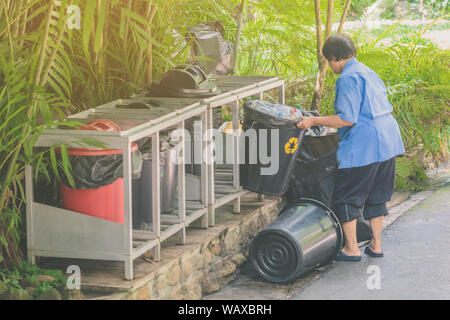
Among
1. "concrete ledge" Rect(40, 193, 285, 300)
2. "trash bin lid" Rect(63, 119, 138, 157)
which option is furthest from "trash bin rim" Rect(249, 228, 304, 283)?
"trash bin lid" Rect(63, 119, 138, 157)

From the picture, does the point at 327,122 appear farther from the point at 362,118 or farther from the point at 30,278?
the point at 30,278

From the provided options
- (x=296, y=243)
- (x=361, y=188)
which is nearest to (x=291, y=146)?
(x=361, y=188)

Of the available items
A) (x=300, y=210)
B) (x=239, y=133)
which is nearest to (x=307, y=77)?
(x=239, y=133)

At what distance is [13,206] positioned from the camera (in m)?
4.88

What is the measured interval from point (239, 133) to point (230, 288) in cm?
142

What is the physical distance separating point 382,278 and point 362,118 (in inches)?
47.0

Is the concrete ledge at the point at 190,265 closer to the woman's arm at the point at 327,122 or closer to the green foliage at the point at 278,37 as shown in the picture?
the woman's arm at the point at 327,122

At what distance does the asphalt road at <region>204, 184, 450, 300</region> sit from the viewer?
17.6ft

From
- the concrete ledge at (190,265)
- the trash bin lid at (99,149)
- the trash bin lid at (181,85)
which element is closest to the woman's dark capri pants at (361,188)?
the concrete ledge at (190,265)

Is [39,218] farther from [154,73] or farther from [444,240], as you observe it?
[444,240]

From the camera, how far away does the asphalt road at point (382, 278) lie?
5.38 meters

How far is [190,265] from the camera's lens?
17.3 ft

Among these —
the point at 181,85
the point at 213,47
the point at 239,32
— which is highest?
the point at 239,32

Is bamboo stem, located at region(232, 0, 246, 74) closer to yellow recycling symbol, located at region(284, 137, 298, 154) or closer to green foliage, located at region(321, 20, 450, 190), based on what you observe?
green foliage, located at region(321, 20, 450, 190)
